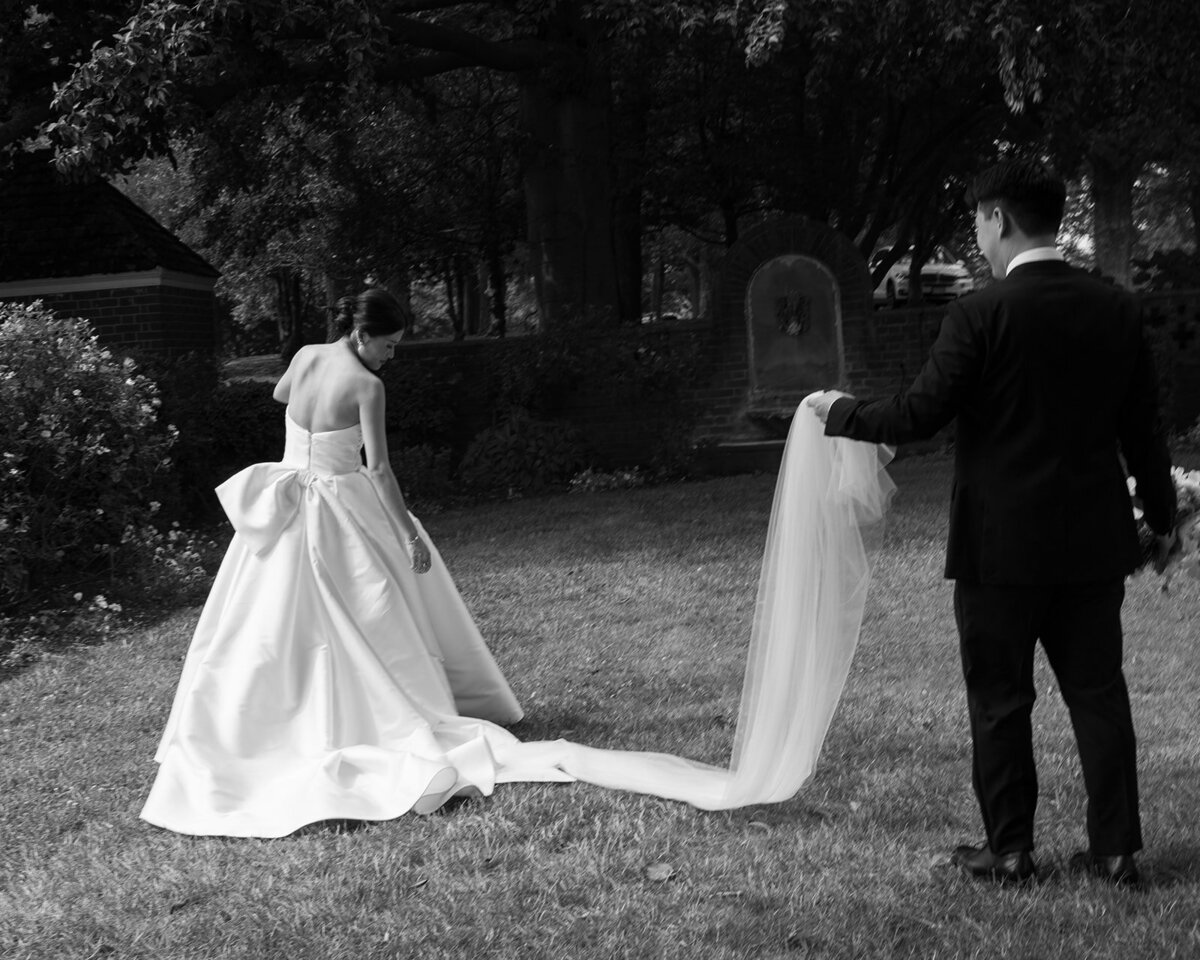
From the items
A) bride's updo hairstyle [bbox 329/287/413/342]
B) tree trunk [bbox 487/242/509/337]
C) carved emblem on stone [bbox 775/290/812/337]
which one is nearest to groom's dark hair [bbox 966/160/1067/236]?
bride's updo hairstyle [bbox 329/287/413/342]

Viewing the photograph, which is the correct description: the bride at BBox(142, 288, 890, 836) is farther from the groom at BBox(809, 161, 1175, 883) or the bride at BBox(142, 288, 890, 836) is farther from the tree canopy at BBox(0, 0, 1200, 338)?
the tree canopy at BBox(0, 0, 1200, 338)

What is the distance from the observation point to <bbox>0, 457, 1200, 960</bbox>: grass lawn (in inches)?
155

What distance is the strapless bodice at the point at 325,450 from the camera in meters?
5.97

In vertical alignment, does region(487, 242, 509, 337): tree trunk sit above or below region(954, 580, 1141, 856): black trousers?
above

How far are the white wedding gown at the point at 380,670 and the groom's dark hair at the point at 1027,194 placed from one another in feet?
3.22

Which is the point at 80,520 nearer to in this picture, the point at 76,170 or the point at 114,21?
the point at 76,170

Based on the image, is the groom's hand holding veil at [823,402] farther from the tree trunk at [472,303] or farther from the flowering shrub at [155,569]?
the tree trunk at [472,303]

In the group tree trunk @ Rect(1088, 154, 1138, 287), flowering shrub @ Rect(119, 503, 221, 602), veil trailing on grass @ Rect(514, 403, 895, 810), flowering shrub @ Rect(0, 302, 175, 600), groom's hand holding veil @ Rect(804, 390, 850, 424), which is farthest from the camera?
tree trunk @ Rect(1088, 154, 1138, 287)

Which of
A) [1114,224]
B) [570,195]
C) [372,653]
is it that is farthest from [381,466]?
[1114,224]

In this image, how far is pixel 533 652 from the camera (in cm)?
808

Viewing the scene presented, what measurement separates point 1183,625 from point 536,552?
204 inches

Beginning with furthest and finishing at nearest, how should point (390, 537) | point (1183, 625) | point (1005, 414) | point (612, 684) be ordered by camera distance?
point (1183, 625) < point (612, 684) < point (390, 537) < point (1005, 414)

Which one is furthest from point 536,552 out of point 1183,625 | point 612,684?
point 1183,625

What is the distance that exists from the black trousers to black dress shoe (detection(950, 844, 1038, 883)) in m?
0.04
